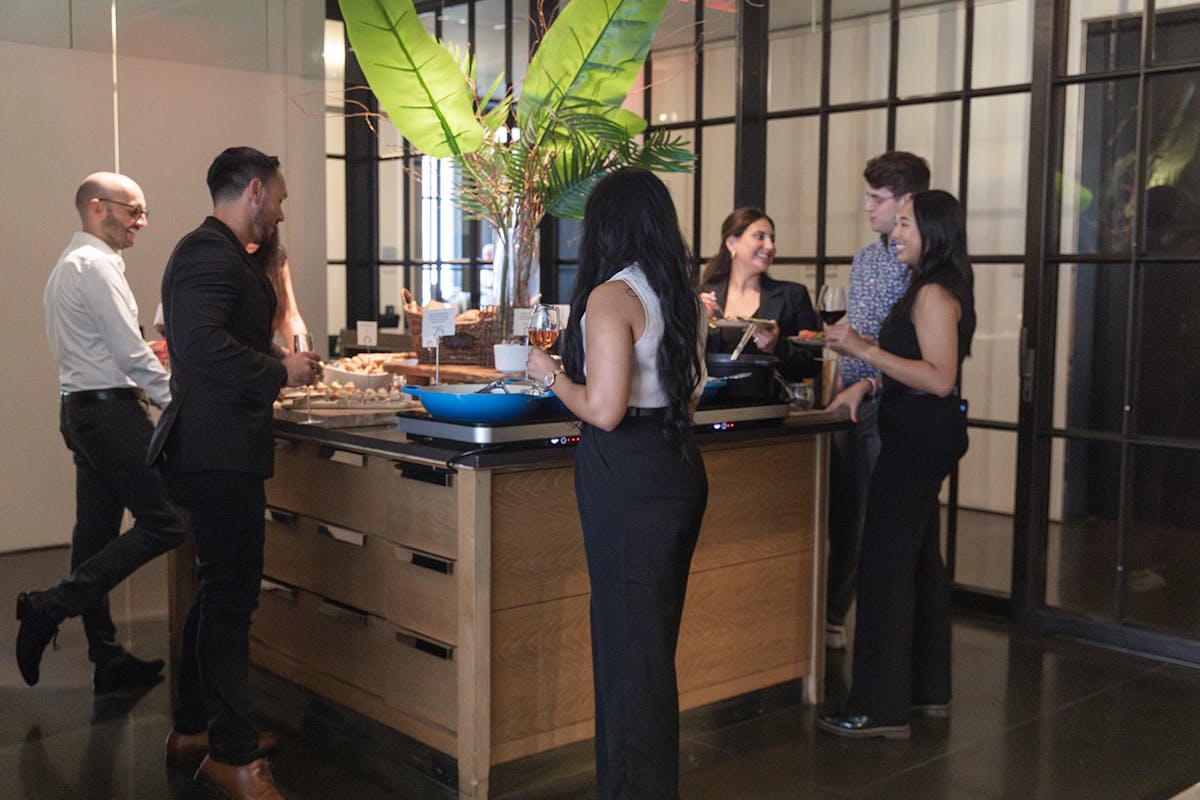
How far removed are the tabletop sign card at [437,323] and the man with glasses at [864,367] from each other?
1.50 metres

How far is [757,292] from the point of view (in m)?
4.80

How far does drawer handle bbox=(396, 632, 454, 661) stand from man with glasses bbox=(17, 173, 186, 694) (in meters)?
1.21

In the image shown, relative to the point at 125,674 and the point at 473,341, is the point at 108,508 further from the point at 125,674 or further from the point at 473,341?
the point at 473,341

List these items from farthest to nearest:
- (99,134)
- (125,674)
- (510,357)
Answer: (99,134)
(125,674)
(510,357)

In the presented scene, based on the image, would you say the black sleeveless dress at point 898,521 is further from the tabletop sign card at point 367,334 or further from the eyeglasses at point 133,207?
the eyeglasses at point 133,207

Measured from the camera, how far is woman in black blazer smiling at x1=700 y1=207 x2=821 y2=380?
468 centimetres

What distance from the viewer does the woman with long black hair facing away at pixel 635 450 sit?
2.63m

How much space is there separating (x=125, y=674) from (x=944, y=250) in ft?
9.72

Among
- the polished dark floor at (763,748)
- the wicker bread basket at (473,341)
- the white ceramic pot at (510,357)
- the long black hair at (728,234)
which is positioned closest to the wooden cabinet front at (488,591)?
the polished dark floor at (763,748)

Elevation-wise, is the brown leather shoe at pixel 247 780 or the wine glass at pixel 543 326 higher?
the wine glass at pixel 543 326

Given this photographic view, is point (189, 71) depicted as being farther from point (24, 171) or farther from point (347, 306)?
point (347, 306)

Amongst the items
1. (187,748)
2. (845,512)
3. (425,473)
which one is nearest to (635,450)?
(425,473)

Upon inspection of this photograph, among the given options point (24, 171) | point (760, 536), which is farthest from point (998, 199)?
point (24, 171)

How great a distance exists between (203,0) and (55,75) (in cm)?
83
